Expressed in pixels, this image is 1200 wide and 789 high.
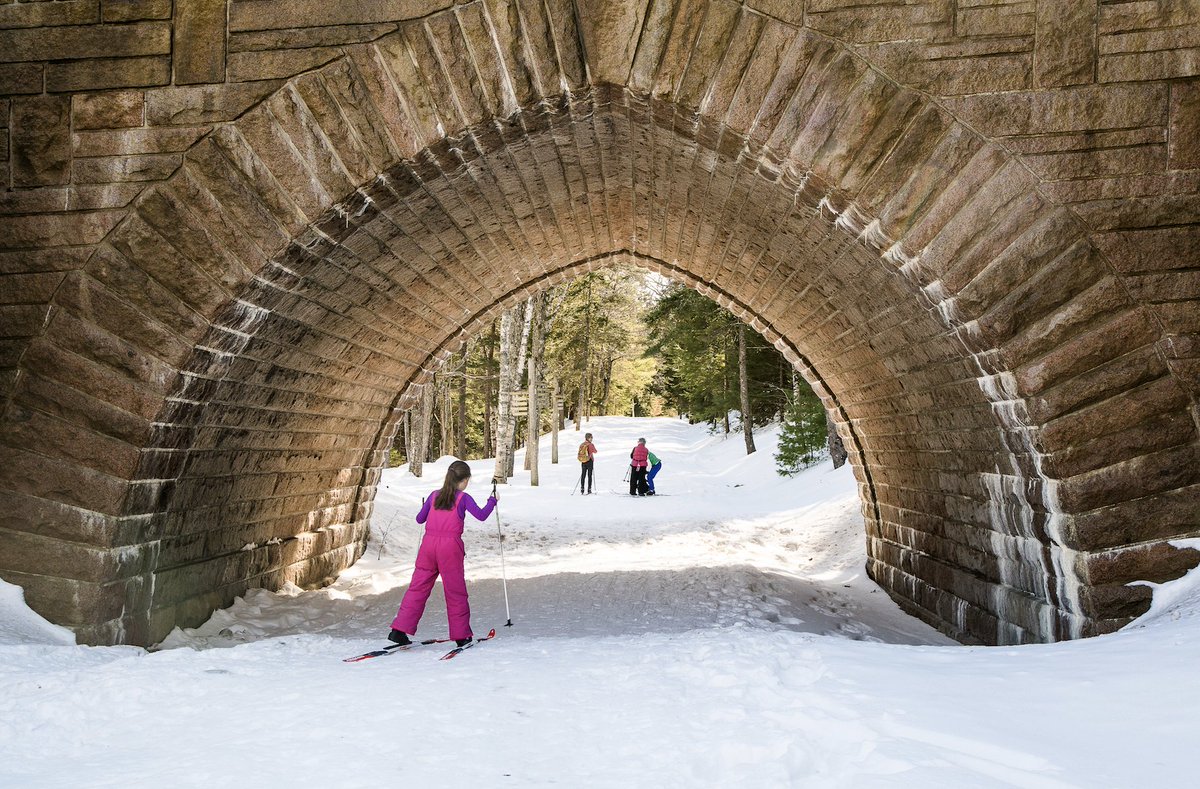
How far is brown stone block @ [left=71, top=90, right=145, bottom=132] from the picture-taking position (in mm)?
5207

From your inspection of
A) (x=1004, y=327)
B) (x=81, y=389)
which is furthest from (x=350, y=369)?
(x=1004, y=327)

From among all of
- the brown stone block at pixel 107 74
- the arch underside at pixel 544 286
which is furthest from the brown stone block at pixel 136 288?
the brown stone block at pixel 107 74

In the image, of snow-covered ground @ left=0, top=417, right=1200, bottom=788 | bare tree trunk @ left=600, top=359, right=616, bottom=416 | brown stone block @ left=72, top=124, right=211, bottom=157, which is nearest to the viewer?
snow-covered ground @ left=0, top=417, right=1200, bottom=788

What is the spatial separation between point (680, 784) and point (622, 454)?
98.1 feet

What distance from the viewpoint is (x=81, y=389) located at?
5.27 metres

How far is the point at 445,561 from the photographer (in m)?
6.24

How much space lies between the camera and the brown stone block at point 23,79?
207 inches

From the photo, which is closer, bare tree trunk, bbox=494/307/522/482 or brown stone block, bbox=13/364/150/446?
brown stone block, bbox=13/364/150/446

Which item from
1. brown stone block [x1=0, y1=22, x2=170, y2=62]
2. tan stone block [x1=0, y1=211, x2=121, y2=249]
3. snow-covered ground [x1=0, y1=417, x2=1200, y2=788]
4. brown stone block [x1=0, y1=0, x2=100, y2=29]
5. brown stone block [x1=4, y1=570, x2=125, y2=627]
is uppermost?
brown stone block [x1=0, y1=0, x2=100, y2=29]

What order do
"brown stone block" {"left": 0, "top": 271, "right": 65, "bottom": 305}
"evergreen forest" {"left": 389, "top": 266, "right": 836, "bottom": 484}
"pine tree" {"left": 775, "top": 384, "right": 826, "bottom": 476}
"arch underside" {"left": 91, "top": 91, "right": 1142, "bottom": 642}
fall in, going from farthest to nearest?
"evergreen forest" {"left": 389, "top": 266, "right": 836, "bottom": 484} < "pine tree" {"left": 775, "top": 384, "right": 826, "bottom": 476} < "arch underside" {"left": 91, "top": 91, "right": 1142, "bottom": 642} < "brown stone block" {"left": 0, "top": 271, "right": 65, "bottom": 305}

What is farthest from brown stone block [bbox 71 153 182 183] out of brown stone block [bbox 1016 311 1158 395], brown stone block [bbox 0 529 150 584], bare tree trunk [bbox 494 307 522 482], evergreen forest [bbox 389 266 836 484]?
evergreen forest [bbox 389 266 836 484]

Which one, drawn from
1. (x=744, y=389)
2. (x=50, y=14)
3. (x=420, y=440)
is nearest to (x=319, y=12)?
(x=50, y=14)

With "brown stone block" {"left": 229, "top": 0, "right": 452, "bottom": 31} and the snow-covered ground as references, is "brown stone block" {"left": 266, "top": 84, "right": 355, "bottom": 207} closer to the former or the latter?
"brown stone block" {"left": 229, "top": 0, "right": 452, "bottom": 31}

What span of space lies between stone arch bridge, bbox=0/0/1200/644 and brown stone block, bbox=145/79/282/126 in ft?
0.05
